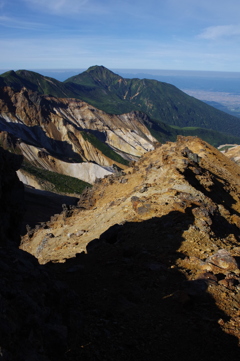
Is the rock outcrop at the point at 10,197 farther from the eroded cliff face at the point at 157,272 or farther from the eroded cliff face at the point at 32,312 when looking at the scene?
the eroded cliff face at the point at 32,312

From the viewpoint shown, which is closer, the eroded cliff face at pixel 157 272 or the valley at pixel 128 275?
the valley at pixel 128 275

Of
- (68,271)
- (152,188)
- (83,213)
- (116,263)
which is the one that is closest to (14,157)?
(68,271)

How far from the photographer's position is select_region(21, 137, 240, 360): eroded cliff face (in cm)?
727

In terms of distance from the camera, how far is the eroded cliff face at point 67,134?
92812mm

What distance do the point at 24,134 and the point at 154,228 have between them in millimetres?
Result: 106214

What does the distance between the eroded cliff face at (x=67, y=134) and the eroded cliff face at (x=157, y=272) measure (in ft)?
240

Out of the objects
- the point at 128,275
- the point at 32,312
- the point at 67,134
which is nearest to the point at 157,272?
the point at 128,275

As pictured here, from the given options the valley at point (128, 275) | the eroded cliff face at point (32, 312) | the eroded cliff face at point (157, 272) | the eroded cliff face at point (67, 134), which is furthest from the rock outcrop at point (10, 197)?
the eroded cliff face at point (67, 134)

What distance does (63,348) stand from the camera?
566cm

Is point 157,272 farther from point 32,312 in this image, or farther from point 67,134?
point 67,134

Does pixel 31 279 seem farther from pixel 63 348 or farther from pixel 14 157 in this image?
pixel 14 157

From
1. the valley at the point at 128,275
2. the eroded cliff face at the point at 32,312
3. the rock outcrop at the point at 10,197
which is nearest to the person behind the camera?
the eroded cliff face at the point at 32,312

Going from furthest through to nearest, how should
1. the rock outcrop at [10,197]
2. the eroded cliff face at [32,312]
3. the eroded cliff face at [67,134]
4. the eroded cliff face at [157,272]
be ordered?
A: the eroded cliff face at [67,134], the rock outcrop at [10,197], the eroded cliff face at [157,272], the eroded cliff face at [32,312]

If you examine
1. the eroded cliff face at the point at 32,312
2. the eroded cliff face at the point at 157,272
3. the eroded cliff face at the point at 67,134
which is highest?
the eroded cliff face at the point at 32,312
